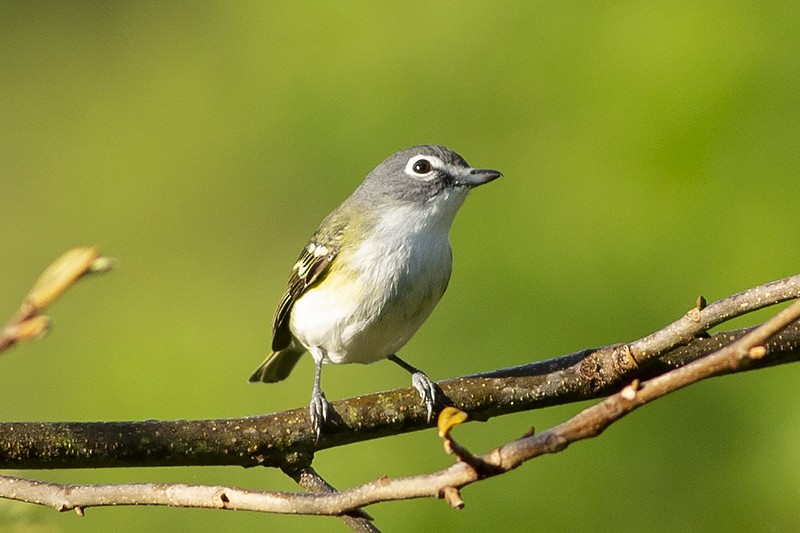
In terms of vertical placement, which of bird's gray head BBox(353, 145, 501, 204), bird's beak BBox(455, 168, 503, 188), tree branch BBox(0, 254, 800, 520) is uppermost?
bird's gray head BBox(353, 145, 501, 204)

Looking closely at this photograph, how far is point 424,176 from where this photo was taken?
444 centimetres

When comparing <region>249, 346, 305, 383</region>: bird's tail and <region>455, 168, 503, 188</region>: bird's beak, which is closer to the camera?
<region>455, 168, 503, 188</region>: bird's beak

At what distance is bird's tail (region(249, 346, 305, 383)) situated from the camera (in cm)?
497

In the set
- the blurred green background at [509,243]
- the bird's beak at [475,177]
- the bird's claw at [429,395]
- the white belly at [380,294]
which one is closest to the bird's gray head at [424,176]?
the bird's beak at [475,177]

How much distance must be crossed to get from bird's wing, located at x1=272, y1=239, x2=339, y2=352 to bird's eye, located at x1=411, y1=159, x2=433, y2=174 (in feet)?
1.43

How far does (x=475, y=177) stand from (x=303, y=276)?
80cm

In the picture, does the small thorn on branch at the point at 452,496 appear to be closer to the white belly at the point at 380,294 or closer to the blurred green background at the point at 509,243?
the blurred green background at the point at 509,243

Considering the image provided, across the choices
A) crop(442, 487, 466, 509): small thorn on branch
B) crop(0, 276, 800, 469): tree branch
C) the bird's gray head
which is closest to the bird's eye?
the bird's gray head

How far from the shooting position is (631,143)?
4.70 metres

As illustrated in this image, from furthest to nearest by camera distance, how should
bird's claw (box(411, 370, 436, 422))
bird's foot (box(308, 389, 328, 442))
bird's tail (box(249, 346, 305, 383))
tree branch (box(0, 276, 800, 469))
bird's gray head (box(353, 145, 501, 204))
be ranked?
bird's tail (box(249, 346, 305, 383)) → bird's gray head (box(353, 145, 501, 204)) → bird's claw (box(411, 370, 436, 422)) → bird's foot (box(308, 389, 328, 442)) → tree branch (box(0, 276, 800, 469))

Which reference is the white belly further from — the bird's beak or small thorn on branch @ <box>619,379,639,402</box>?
small thorn on branch @ <box>619,379,639,402</box>

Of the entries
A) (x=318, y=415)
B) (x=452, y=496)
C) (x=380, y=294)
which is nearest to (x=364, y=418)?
(x=318, y=415)

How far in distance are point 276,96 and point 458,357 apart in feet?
8.02

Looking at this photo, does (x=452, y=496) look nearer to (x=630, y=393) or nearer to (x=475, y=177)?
(x=630, y=393)
